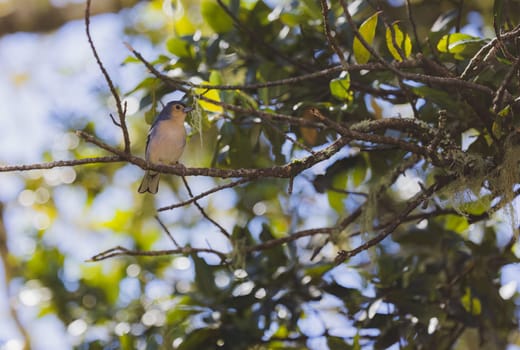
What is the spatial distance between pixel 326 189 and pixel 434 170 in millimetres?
672

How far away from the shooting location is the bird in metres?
4.07

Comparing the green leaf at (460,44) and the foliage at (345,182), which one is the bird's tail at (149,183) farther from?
the green leaf at (460,44)

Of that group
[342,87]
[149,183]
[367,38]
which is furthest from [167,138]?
[367,38]

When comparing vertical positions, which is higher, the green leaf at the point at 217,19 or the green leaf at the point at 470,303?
the green leaf at the point at 217,19

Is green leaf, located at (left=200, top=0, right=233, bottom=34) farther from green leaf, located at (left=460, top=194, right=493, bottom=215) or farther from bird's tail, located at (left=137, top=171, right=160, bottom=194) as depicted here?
green leaf, located at (left=460, top=194, right=493, bottom=215)

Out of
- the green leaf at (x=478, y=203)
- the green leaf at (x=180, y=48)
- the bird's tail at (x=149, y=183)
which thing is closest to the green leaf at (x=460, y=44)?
the green leaf at (x=478, y=203)

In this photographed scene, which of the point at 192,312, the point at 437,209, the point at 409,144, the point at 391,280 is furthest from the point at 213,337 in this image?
the point at 409,144

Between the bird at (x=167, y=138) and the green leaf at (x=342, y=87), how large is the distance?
1012 mm

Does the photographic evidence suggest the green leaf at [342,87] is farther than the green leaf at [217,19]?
No

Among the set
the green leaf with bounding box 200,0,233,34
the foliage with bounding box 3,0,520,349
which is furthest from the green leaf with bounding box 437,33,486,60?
A: the green leaf with bounding box 200,0,233,34

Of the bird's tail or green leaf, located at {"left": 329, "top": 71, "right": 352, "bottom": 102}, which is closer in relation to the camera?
green leaf, located at {"left": 329, "top": 71, "right": 352, "bottom": 102}

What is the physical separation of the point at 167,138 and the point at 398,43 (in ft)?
4.88

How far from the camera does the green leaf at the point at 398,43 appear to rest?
2982mm

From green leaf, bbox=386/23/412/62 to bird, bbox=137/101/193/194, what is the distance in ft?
4.41
